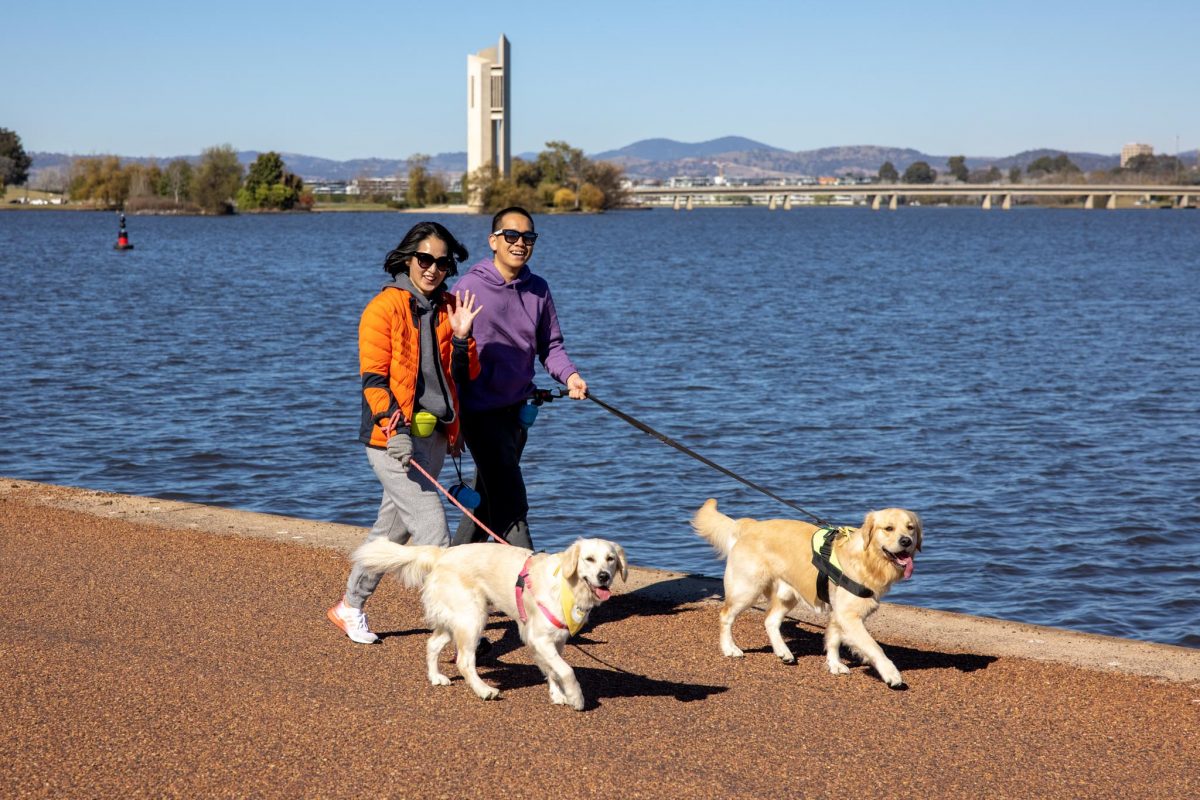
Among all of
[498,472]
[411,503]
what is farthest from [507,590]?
[498,472]

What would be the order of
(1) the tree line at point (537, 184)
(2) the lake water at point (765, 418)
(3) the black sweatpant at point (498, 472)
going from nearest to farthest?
(3) the black sweatpant at point (498, 472), (2) the lake water at point (765, 418), (1) the tree line at point (537, 184)

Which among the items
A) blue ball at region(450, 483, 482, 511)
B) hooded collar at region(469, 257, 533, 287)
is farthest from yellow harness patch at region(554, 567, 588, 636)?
hooded collar at region(469, 257, 533, 287)

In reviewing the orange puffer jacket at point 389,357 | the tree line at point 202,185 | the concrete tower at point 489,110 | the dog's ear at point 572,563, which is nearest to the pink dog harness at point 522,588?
the dog's ear at point 572,563

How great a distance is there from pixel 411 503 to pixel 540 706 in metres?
1.35

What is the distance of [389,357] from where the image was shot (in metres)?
7.22

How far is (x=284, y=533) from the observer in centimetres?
1033

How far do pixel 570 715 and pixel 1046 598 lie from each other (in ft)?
24.3

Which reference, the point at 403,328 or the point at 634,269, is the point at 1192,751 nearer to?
the point at 403,328

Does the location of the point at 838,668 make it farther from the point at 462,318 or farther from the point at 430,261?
the point at 430,261

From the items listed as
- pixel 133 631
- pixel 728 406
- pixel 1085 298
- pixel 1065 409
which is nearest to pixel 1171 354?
pixel 1065 409

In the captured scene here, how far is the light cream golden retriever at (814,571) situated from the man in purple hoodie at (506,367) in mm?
1198

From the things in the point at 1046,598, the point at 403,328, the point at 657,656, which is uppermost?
the point at 403,328

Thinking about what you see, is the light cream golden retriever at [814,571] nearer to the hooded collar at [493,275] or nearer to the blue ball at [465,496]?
the blue ball at [465,496]

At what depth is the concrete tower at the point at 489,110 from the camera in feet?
613
